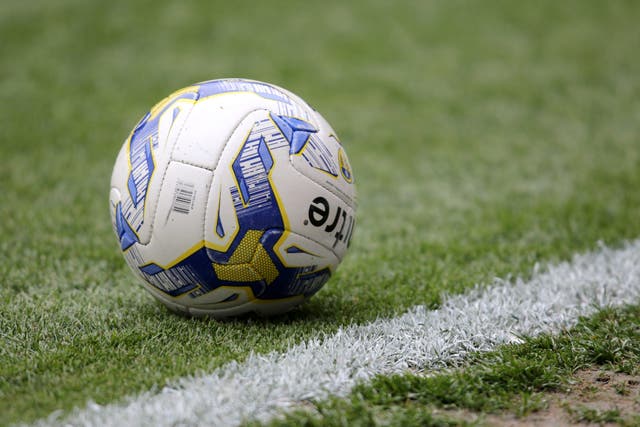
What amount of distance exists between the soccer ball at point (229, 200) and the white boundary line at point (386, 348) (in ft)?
1.25

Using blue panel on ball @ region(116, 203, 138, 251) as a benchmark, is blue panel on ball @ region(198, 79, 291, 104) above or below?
above

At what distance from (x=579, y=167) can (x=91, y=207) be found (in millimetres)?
4251

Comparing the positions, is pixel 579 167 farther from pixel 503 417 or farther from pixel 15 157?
pixel 15 157

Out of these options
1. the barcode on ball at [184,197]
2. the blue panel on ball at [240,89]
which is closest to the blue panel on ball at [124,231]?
the barcode on ball at [184,197]

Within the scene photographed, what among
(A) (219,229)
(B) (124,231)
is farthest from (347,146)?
(A) (219,229)

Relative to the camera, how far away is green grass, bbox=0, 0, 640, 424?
3.32m

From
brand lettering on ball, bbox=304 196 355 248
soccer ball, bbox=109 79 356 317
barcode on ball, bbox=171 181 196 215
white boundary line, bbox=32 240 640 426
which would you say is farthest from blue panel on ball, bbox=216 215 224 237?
white boundary line, bbox=32 240 640 426

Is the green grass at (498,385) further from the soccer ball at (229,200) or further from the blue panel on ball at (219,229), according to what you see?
the blue panel on ball at (219,229)

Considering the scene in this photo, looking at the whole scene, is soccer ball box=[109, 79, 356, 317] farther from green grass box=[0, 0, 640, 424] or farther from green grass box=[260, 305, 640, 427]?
green grass box=[260, 305, 640, 427]

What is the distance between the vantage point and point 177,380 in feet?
9.18

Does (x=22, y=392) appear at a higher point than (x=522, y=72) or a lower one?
lower

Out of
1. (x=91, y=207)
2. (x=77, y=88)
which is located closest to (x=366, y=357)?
(x=91, y=207)

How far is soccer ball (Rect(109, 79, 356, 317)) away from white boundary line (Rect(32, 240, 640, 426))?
1.25ft

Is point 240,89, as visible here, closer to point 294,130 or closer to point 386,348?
point 294,130
